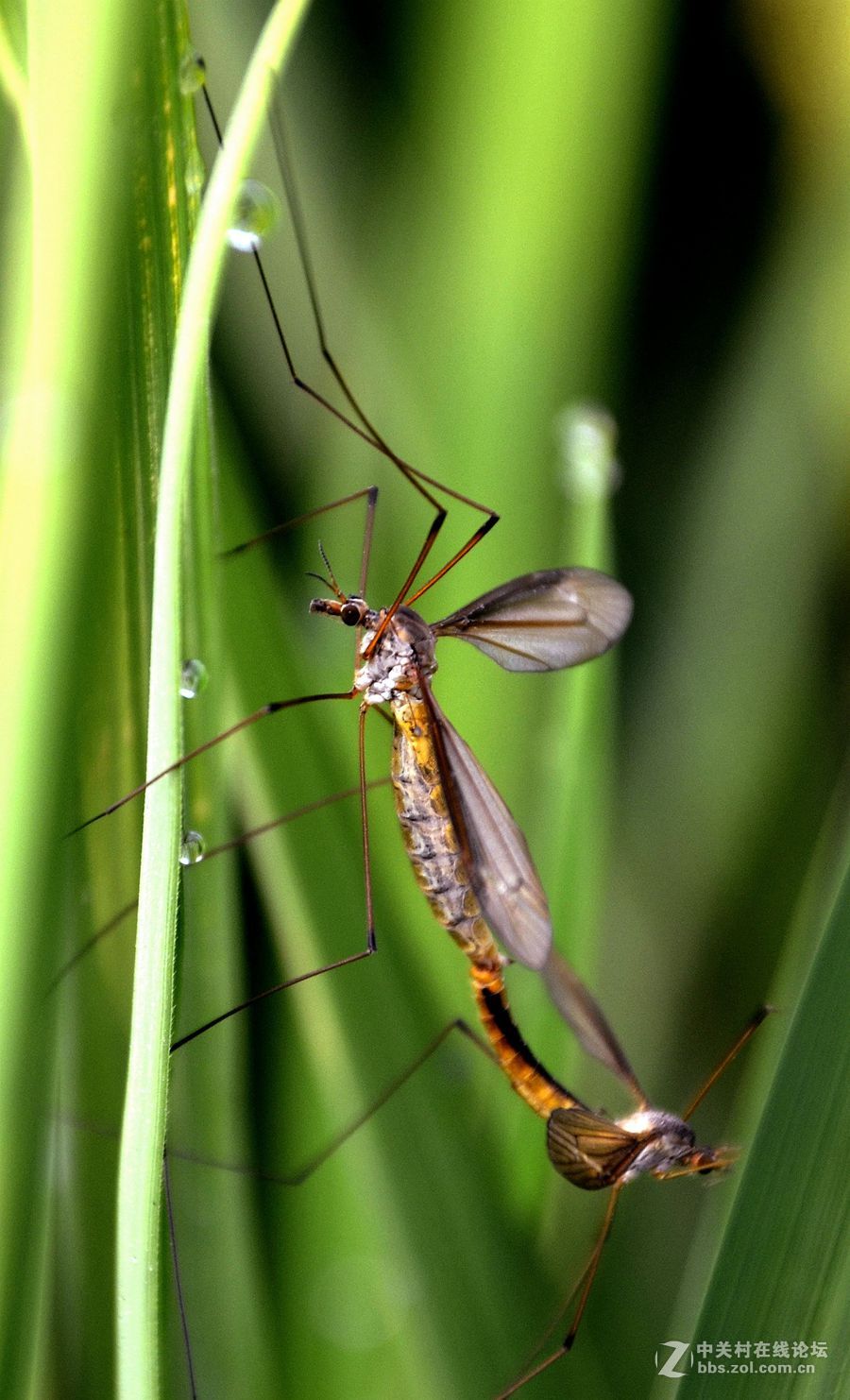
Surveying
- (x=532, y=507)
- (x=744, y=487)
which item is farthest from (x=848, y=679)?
(x=532, y=507)

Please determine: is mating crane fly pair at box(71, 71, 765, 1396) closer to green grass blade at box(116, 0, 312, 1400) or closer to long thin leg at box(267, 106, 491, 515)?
long thin leg at box(267, 106, 491, 515)

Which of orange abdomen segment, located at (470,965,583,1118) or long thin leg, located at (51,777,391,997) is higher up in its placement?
long thin leg, located at (51,777,391,997)

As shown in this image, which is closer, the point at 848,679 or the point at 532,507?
the point at 532,507

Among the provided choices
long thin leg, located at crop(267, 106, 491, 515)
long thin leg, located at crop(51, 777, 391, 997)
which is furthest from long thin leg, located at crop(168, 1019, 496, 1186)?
long thin leg, located at crop(267, 106, 491, 515)

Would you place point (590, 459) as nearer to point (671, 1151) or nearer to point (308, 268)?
point (308, 268)

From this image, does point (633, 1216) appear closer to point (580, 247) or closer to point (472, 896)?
point (472, 896)
